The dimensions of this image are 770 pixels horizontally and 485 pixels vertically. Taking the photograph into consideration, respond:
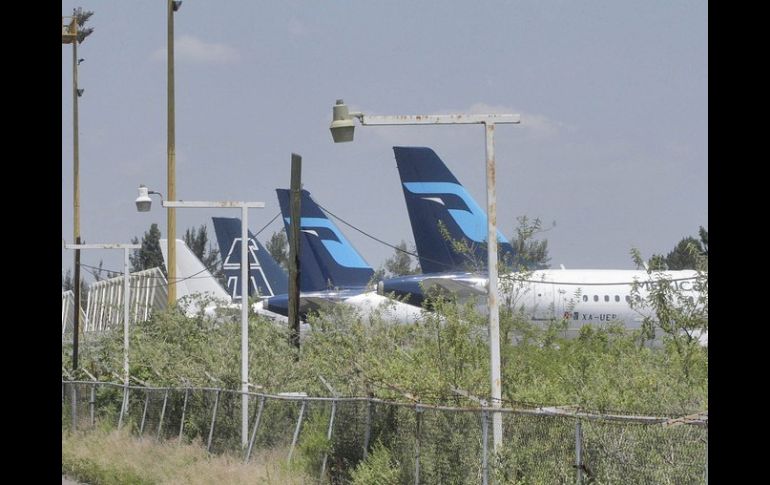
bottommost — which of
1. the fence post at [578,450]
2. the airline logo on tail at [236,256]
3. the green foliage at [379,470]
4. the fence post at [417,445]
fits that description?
the green foliage at [379,470]

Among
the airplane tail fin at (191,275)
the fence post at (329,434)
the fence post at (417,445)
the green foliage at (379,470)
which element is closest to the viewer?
the fence post at (417,445)

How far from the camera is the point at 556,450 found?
11336mm

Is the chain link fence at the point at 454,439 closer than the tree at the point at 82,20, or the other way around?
the chain link fence at the point at 454,439

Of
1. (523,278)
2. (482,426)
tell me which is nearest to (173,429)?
(523,278)

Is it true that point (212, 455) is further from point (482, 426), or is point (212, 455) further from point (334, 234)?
point (334, 234)

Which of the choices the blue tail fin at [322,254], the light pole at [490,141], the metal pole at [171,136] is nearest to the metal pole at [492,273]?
the light pole at [490,141]

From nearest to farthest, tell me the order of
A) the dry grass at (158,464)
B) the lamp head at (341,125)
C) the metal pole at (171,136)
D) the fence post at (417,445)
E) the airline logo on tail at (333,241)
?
the lamp head at (341,125), the fence post at (417,445), the dry grass at (158,464), the metal pole at (171,136), the airline logo on tail at (333,241)

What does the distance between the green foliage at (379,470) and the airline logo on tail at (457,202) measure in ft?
97.4

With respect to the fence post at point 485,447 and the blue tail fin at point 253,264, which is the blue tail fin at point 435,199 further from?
the fence post at point 485,447

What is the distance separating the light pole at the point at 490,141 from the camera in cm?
1170

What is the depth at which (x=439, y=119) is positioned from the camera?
12133mm

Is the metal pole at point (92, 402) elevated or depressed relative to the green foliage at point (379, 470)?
depressed

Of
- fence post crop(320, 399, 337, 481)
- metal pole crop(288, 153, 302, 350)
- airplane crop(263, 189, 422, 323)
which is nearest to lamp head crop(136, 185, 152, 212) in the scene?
metal pole crop(288, 153, 302, 350)
